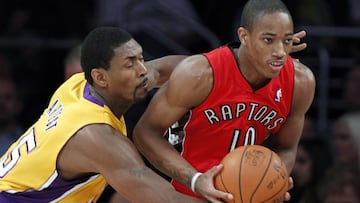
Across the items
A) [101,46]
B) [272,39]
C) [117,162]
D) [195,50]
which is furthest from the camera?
[195,50]

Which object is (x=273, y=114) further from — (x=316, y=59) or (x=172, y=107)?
(x=316, y=59)

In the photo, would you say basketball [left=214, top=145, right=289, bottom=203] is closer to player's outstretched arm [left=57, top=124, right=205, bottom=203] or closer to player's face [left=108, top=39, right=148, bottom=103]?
player's outstretched arm [left=57, top=124, right=205, bottom=203]

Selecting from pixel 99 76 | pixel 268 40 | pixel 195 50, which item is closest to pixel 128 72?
pixel 99 76

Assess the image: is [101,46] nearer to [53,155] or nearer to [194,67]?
[194,67]

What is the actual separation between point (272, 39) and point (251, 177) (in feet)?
2.42

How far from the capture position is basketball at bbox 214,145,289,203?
634 cm

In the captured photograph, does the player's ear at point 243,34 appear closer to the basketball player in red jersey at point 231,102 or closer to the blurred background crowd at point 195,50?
the basketball player in red jersey at point 231,102

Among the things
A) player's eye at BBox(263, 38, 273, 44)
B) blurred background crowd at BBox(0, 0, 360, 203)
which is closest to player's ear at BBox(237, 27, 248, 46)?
player's eye at BBox(263, 38, 273, 44)

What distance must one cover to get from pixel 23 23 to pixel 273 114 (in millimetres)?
4948

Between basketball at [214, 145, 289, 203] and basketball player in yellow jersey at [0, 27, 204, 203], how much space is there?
0.25m

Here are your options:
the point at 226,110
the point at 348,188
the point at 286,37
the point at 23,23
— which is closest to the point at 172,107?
the point at 226,110

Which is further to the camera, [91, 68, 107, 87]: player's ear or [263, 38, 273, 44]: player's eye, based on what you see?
[91, 68, 107, 87]: player's ear

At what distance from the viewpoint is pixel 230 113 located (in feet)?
22.1

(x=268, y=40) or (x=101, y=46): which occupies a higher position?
(x=101, y=46)
